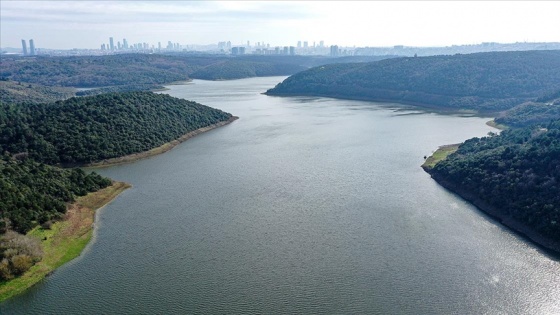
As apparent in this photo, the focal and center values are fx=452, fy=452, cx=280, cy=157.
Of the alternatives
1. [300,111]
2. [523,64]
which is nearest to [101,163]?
[300,111]

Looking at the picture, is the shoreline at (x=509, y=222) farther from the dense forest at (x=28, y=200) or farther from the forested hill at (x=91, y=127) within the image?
the forested hill at (x=91, y=127)

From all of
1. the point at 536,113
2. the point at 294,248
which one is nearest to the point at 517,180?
the point at 294,248

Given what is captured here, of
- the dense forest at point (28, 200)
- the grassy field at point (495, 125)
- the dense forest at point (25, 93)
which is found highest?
the dense forest at point (25, 93)

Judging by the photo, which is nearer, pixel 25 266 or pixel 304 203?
pixel 25 266

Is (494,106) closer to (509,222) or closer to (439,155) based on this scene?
(439,155)

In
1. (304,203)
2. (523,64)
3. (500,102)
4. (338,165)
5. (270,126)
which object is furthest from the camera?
(523,64)

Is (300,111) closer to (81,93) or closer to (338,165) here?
(338,165)

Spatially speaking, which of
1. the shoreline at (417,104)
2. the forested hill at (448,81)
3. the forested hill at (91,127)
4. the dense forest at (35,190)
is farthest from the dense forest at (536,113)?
the dense forest at (35,190)
